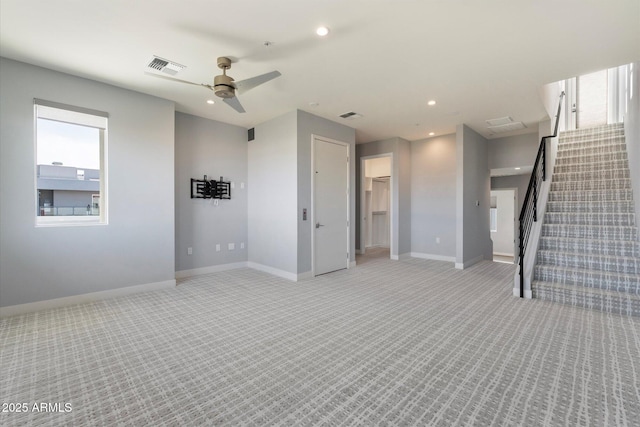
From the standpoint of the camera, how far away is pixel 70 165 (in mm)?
3861

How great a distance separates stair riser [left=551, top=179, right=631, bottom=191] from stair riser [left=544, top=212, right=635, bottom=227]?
736 millimetres

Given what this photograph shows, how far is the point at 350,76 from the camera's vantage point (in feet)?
12.3

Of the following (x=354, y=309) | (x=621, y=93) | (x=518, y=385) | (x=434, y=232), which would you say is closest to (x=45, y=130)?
(x=354, y=309)

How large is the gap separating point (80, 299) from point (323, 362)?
3548 millimetres

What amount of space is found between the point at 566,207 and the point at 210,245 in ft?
21.3

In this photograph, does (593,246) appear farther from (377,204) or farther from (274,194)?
(377,204)

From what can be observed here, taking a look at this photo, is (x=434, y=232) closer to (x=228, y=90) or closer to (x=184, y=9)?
(x=228, y=90)

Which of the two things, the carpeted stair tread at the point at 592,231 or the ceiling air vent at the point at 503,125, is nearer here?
Result: the carpeted stair tread at the point at 592,231

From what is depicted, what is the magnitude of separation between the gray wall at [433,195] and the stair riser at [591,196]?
1.93 m

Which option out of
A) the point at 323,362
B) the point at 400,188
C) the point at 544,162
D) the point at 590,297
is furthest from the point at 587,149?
the point at 323,362

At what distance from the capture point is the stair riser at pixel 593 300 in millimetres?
3353

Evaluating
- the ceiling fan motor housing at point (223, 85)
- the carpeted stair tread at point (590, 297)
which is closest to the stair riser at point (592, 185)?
the carpeted stair tread at point (590, 297)

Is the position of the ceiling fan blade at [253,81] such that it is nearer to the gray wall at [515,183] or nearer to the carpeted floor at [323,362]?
the carpeted floor at [323,362]

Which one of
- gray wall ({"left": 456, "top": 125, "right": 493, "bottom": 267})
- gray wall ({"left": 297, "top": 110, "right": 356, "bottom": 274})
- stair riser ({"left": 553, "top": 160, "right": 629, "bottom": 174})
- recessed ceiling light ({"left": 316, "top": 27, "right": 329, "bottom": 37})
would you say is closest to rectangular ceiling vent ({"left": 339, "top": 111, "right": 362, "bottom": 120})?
A: gray wall ({"left": 297, "top": 110, "right": 356, "bottom": 274})
